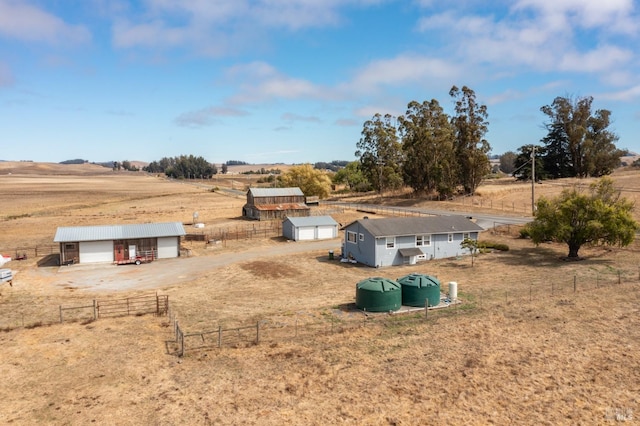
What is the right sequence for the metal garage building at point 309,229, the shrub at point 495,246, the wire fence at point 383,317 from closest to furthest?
the wire fence at point 383,317 → the shrub at point 495,246 → the metal garage building at point 309,229

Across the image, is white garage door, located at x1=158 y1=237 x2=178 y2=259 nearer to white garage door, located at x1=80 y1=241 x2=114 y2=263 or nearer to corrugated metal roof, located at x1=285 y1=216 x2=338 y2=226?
white garage door, located at x1=80 y1=241 x2=114 y2=263

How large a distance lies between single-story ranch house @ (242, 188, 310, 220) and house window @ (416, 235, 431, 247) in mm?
35679

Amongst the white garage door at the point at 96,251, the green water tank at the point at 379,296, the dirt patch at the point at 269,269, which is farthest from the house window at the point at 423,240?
the white garage door at the point at 96,251

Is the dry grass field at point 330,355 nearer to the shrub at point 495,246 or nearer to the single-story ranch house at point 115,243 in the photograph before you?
the single-story ranch house at point 115,243

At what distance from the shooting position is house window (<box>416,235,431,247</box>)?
152ft

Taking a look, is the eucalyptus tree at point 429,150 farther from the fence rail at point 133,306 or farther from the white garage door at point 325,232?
the fence rail at point 133,306

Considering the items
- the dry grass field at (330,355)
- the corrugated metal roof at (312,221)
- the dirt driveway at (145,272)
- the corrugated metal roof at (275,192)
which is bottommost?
the dry grass field at (330,355)

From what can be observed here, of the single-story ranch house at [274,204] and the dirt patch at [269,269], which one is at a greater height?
the single-story ranch house at [274,204]

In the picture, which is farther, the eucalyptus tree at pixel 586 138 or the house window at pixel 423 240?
the eucalyptus tree at pixel 586 138

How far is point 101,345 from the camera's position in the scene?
23.8 metres

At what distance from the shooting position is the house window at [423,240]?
46.4 m

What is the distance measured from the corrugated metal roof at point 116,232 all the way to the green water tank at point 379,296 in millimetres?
26715

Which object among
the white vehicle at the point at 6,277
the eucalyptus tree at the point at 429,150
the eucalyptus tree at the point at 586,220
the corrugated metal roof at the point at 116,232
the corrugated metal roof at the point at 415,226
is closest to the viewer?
the white vehicle at the point at 6,277

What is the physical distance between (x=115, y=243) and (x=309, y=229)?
24.2 meters
